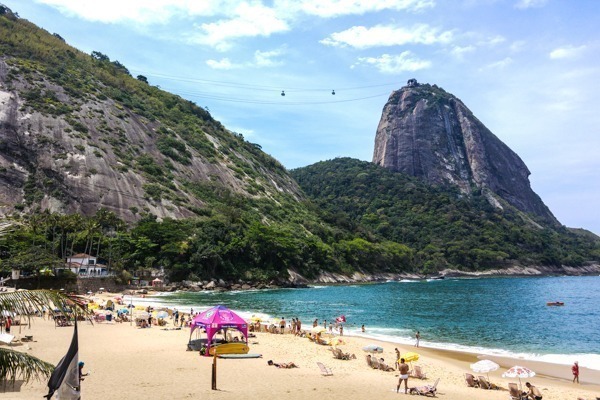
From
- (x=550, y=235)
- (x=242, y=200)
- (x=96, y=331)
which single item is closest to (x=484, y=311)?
(x=96, y=331)

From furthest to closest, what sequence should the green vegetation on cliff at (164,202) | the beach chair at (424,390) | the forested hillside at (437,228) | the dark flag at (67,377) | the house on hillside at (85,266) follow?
1. the forested hillside at (437,228)
2. the green vegetation on cliff at (164,202)
3. the house on hillside at (85,266)
4. the beach chair at (424,390)
5. the dark flag at (67,377)

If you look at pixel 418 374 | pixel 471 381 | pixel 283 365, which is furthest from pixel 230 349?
pixel 471 381

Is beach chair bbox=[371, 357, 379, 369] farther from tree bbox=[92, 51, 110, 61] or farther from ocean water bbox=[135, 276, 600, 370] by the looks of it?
tree bbox=[92, 51, 110, 61]

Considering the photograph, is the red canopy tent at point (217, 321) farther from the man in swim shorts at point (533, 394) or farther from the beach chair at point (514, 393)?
the man in swim shorts at point (533, 394)

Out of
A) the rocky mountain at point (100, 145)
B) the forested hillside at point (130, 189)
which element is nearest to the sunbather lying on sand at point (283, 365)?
the forested hillside at point (130, 189)

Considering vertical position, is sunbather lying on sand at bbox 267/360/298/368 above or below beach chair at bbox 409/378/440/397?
below

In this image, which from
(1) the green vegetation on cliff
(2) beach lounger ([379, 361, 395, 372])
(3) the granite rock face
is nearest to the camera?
(2) beach lounger ([379, 361, 395, 372])

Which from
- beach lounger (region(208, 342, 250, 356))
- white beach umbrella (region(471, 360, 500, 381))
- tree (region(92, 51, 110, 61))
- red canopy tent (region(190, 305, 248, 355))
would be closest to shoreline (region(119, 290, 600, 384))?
white beach umbrella (region(471, 360, 500, 381))

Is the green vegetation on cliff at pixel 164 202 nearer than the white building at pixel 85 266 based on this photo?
No

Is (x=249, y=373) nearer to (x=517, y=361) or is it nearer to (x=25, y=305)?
(x=25, y=305)
